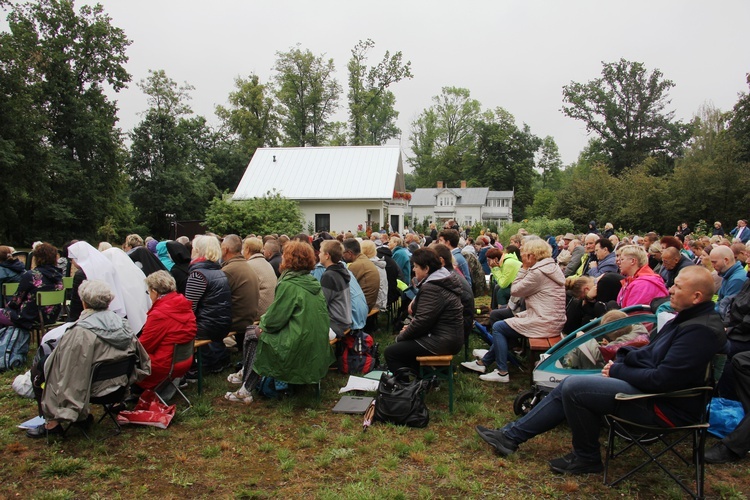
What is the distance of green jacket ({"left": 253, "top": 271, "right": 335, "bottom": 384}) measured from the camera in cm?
496

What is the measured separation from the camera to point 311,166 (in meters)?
29.0

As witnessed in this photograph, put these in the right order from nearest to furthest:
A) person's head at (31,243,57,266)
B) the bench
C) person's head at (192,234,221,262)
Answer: the bench < person's head at (192,234,221,262) < person's head at (31,243,57,266)

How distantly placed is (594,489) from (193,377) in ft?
14.8

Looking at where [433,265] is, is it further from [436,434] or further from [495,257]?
[495,257]

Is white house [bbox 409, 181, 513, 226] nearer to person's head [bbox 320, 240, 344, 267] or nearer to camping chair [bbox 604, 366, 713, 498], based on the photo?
person's head [bbox 320, 240, 344, 267]

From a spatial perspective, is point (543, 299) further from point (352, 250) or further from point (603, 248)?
point (352, 250)

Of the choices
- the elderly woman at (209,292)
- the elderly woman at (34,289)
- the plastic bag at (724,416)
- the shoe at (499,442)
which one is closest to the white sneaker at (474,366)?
the shoe at (499,442)

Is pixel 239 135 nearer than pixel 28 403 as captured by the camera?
No

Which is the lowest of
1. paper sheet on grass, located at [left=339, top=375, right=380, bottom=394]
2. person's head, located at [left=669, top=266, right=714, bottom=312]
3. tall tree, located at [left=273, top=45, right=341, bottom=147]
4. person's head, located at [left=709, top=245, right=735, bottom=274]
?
paper sheet on grass, located at [left=339, top=375, right=380, bottom=394]

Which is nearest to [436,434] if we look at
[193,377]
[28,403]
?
[193,377]

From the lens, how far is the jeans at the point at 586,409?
340 cm

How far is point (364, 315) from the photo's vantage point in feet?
20.6

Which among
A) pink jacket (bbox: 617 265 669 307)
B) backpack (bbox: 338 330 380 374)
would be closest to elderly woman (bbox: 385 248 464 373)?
backpack (bbox: 338 330 380 374)

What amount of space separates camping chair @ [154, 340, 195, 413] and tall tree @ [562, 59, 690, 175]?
166 feet
